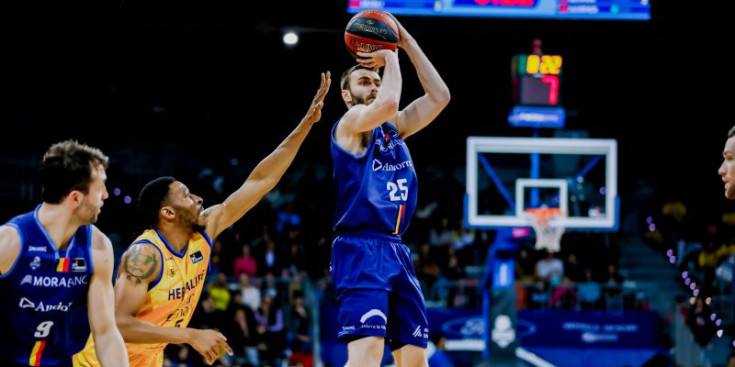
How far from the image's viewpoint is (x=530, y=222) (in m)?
13.0

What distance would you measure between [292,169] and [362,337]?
1524 cm

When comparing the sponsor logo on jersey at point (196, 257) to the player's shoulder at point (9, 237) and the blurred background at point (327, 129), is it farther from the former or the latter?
the blurred background at point (327, 129)

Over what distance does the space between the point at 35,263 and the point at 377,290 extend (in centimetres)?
183

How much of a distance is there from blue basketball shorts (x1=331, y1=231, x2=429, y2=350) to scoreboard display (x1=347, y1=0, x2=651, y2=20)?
7.31 metres

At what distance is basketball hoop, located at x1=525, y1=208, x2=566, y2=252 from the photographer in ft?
43.0

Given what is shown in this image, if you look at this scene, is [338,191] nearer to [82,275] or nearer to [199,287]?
[199,287]

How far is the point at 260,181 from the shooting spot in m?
6.23

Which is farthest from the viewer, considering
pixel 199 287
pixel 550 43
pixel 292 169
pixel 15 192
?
pixel 292 169

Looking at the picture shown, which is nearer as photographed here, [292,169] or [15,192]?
[15,192]

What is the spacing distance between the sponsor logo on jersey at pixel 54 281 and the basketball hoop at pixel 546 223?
932 centimetres

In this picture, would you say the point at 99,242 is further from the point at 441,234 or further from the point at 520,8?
the point at 441,234

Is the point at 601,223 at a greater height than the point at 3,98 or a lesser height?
lesser

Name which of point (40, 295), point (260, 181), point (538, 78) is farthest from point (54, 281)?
point (538, 78)

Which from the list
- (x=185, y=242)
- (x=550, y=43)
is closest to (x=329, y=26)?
→ (x=550, y=43)
